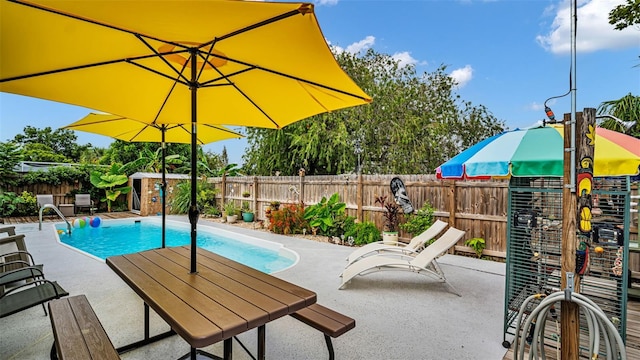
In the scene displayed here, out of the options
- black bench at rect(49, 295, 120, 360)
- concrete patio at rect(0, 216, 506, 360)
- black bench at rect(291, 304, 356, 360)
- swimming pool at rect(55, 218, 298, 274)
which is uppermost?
black bench at rect(49, 295, 120, 360)

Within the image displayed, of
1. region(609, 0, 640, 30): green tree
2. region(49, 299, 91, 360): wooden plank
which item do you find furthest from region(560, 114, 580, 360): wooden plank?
region(609, 0, 640, 30): green tree

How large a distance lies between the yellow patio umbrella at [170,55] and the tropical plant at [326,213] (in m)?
4.91

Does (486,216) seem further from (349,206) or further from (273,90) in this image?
(273,90)

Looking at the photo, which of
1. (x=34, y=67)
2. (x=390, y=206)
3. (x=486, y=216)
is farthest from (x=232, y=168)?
(x=34, y=67)

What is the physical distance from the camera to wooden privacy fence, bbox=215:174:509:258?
240 inches

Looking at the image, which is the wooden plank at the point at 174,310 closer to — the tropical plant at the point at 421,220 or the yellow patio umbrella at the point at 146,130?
the yellow patio umbrella at the point at 146,130

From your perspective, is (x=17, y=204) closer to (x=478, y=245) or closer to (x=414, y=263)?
(x=414, y=263)

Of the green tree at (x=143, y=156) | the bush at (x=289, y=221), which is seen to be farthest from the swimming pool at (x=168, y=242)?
the green tree at (x=143, y=156)

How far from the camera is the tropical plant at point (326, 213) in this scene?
8.30 m

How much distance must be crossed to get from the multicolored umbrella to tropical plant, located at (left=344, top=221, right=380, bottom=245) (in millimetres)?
4489

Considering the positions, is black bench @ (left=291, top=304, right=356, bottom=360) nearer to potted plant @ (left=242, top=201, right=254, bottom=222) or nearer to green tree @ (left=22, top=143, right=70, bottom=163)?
potted plant @ (left=242, top=201, right=254, bottom=222)

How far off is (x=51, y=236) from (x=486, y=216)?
1113cm

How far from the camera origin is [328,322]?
2.47 m

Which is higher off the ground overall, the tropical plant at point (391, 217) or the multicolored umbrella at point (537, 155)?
the multicolored umbrella at point (537, 155)
